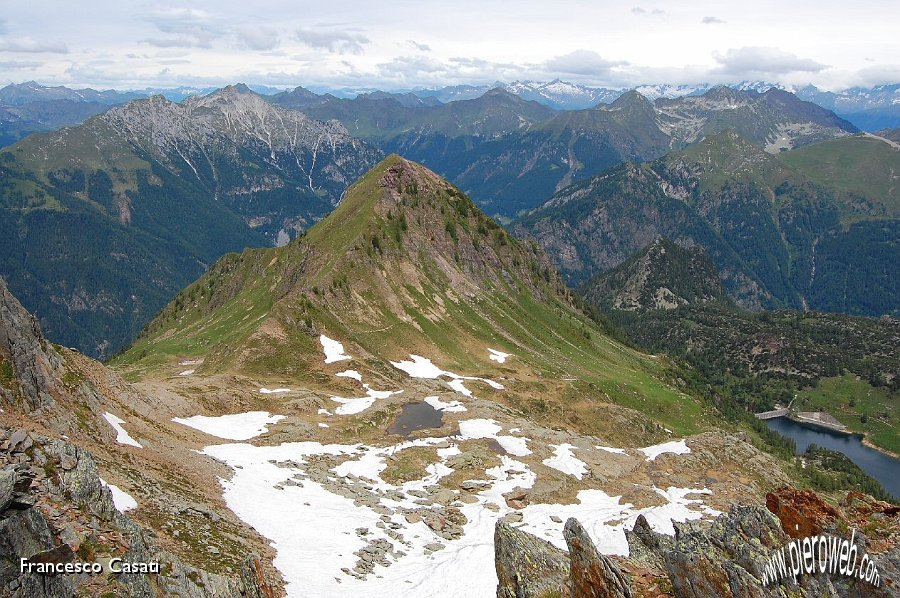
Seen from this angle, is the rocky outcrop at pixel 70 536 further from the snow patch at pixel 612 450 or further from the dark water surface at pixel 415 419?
the snow patch at pixel 612 450

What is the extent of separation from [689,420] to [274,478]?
381ft

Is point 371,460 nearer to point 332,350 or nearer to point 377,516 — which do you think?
point 377,516

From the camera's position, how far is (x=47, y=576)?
20.3m

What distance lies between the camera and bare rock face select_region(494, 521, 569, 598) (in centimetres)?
2556

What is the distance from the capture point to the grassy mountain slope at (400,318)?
108625 mm

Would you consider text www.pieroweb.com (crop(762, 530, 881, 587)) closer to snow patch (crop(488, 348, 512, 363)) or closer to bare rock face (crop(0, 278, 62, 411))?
bare rock face (crop(0, 278, 62, 411))

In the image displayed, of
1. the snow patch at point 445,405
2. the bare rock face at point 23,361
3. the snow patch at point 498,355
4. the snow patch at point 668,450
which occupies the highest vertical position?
the bare rock face at point 23,361

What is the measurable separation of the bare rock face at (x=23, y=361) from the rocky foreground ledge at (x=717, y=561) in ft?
113

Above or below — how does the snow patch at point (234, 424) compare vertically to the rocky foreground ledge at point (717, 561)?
below

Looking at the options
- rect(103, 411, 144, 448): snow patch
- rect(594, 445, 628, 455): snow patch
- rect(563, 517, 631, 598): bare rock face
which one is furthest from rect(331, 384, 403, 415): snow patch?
rect(563, 517, 631, 598): bare rock face

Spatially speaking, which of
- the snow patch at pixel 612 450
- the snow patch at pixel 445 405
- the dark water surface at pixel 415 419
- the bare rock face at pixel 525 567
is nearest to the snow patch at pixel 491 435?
the dark water surface at pixel 415 419

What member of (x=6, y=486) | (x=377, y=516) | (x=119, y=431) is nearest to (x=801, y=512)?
(x=6, y=486)

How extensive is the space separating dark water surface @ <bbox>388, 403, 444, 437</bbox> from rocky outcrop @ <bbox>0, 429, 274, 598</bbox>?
5037 cm

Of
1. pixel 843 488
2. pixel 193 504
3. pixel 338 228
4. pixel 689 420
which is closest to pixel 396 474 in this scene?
pixel 193 504
